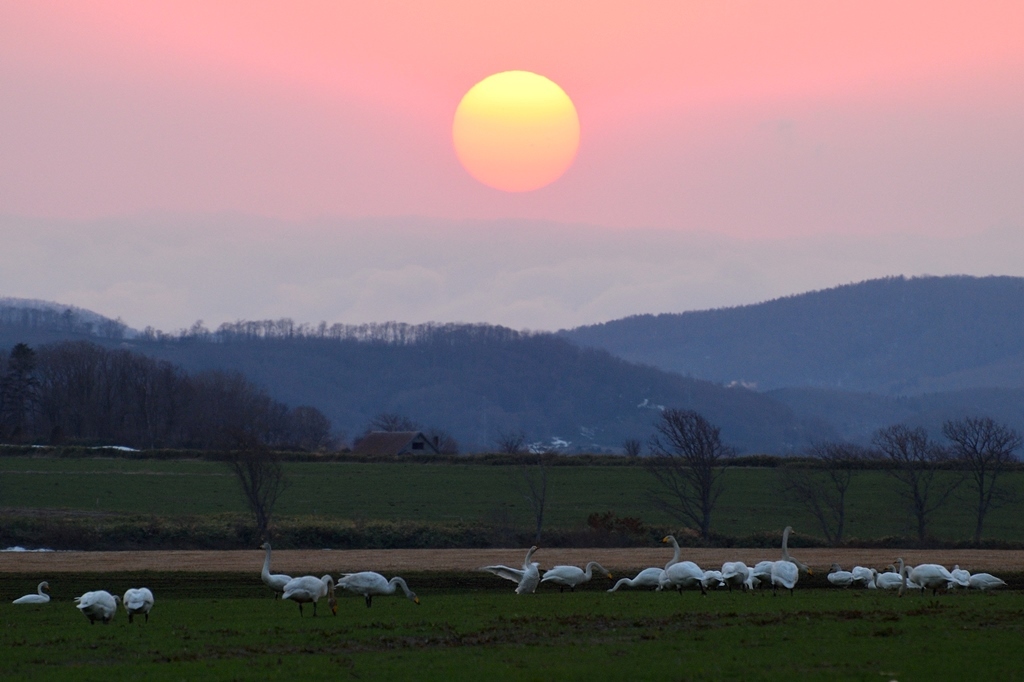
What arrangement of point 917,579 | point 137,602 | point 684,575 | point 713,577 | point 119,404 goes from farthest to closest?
point 119,404
point 713,577
point 684,575
point 917,579
point 137,602

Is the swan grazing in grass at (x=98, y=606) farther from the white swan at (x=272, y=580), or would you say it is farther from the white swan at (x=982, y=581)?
the white swan at (x=982, y=581)

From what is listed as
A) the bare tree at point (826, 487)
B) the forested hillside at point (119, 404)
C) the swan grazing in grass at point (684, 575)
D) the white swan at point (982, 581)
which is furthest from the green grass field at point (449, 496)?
the forested hillside at point (119, 404)

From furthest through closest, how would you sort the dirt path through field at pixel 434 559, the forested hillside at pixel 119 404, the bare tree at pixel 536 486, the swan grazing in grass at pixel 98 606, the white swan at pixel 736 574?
the forested hillside at pixel 119 404, the bare tree at pixel 536 486, the dirt path through field at pixel 434 559, the white swan at pixel 736 574, the swan grazing in grass at pixel 98 606

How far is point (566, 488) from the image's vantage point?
78812 millimetres

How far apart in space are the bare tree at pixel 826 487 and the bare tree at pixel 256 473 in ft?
92.9

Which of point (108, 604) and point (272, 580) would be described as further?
point (272, 580)

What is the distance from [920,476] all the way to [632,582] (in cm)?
4547

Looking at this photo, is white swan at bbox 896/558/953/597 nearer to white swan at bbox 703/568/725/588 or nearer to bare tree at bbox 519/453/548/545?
white swan at bbox 703/568/725/588

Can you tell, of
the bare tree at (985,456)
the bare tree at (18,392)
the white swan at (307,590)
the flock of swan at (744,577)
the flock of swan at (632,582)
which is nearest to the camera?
the flock of swan at (632,582)

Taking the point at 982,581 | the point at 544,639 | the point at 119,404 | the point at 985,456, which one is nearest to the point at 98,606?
the point at 544,639

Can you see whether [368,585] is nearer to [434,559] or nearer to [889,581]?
[889,581]

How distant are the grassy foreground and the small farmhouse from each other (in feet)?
340

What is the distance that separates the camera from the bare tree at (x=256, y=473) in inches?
2340

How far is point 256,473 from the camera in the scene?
198 ft
